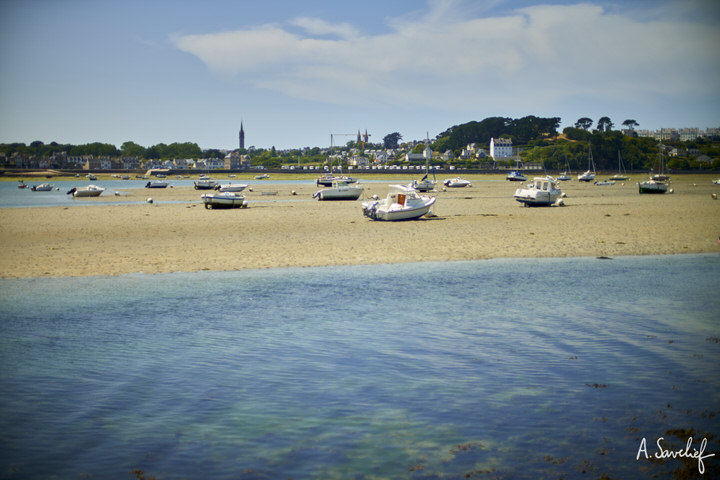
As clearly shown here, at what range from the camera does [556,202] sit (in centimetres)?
4969

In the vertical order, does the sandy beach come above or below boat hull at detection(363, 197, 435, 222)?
below

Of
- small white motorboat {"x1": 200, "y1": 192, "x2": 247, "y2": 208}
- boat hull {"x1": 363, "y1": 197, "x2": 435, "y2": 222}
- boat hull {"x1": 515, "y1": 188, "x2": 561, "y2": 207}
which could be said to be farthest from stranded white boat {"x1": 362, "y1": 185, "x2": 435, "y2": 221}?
small white motorboat {"x1": 200, "y1": 192, "x2": 247, "y2": 208}

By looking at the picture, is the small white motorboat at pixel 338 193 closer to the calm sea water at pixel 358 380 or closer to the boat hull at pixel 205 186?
the boat hull at pixel 205 186

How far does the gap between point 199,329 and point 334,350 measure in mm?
3773

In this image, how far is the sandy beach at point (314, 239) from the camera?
23.2 m

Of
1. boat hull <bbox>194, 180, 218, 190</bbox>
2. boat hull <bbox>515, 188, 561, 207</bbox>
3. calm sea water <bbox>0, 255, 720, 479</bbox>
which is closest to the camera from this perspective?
calm sea water <bbox>0, 255, 720, 479</bbox>

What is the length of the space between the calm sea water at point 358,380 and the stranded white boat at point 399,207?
62.4 ft

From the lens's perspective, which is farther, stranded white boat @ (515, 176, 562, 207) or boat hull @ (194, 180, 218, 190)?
boat hull @ (194, 180, 218, 190)

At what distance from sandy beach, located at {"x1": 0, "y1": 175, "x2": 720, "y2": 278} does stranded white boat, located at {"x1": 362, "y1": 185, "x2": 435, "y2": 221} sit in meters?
0.71

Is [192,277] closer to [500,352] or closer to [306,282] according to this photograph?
[306,282]

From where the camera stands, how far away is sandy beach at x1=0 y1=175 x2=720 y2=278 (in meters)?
23.2

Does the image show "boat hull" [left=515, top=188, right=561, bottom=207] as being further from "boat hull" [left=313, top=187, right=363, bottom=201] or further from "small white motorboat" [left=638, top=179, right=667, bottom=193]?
"small white motorboat" [left=638, top=179, right=667, bottom=193]

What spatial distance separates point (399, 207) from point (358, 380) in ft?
91.5

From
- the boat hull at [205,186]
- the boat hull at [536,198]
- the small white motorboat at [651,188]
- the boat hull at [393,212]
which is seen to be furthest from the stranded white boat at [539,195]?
the boat hull at [205,186]
